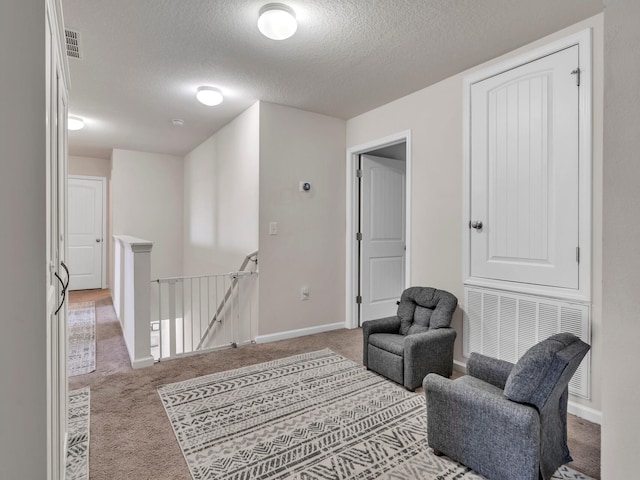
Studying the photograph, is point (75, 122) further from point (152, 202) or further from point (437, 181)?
point (437, 181)

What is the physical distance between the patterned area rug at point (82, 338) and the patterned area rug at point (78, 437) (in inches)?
17.0

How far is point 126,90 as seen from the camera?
3.46 m

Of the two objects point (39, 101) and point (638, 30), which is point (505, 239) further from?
point (39, 101)

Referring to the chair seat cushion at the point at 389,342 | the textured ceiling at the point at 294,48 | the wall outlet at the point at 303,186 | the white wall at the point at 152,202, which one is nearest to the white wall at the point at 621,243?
the textured ceiling at the point at 294,48

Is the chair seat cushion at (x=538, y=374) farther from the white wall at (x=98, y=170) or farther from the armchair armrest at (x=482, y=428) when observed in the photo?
the white wall at (x=98, y=170)

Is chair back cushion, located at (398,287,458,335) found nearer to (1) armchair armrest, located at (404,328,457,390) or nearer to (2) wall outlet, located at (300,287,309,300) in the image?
(1) armchair armrest, located at (404,328,457,390)

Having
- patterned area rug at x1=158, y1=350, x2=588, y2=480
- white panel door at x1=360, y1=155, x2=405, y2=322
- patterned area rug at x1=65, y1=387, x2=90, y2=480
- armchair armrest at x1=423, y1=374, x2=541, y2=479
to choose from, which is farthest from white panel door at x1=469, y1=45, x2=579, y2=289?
patterned area rug at x1=65, y1=387, x2=90, y2=480

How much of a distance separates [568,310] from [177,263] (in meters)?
6.15

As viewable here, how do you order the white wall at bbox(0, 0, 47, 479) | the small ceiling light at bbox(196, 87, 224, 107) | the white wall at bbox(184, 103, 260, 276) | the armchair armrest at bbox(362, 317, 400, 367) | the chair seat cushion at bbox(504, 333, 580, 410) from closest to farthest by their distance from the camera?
the white wall at bbox(0, 0, 47, 479) < the chair seat cushion at bbox(504, 333, 580, 410) < the armchair armrest at bbox(362, 317, 400, 367) < the small ceiling light at bbox(196, 87, 224, 107) < the white wall at bbox(184, 103, 260, 276)

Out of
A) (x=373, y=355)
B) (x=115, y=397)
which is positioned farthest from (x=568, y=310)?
(x=115, y=397)

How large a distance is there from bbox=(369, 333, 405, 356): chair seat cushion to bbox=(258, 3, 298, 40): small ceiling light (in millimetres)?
2309

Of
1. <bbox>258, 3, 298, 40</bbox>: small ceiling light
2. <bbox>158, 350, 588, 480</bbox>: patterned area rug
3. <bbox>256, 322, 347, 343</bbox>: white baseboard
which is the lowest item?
<bbox>158, 350, 588, 480</bbox>: patterned area rug

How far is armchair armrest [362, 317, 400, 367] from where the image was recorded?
2947 mm

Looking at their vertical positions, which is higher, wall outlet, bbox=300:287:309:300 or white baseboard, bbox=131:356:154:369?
wall outlet, bbox=300:287:309:300
